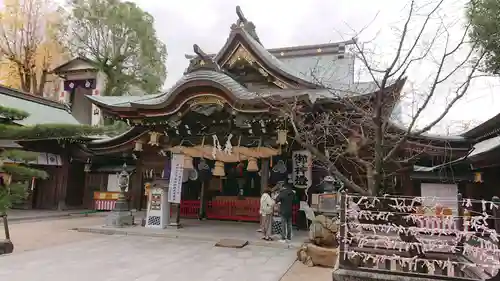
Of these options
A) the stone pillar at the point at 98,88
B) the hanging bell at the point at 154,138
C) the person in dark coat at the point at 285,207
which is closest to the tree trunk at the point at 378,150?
the person in dark coat at the point at 285,207

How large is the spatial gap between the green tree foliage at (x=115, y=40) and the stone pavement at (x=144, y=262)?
67.3 feet

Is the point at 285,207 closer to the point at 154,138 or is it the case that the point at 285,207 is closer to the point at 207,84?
the point at 207,84

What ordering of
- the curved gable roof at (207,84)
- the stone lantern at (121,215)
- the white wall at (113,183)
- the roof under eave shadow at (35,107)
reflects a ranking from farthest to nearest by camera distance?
the roof under eave shadow at (35,107) → the white wall at (113,183) → the stone lantern at (121,215) → the curved gable roof at (207,84)

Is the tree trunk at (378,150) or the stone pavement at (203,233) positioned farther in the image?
the stone pavement at (203,233)

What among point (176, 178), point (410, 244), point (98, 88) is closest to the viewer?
point (410, 244)

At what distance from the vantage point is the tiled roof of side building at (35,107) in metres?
16.8

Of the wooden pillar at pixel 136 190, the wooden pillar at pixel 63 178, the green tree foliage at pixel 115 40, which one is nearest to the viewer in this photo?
the wooden pillar at pixel 136 190

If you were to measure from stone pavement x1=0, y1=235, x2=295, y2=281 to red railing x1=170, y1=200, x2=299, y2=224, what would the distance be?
468 cm

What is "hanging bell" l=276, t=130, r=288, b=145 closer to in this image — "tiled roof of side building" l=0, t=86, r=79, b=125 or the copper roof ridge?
"tiled roof of side building" l=0, t=86, r=79, b=125

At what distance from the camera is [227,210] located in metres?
13.8

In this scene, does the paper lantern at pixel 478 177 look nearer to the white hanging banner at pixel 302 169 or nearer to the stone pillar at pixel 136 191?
the white hanging banner at pixel 302 169

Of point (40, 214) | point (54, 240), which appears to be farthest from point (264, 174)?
point (40, 214)

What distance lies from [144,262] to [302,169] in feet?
19.9

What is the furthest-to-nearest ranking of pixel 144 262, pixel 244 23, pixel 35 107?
1. pixel 35 107
2. pixel 244 23
3. pixel 144 262
